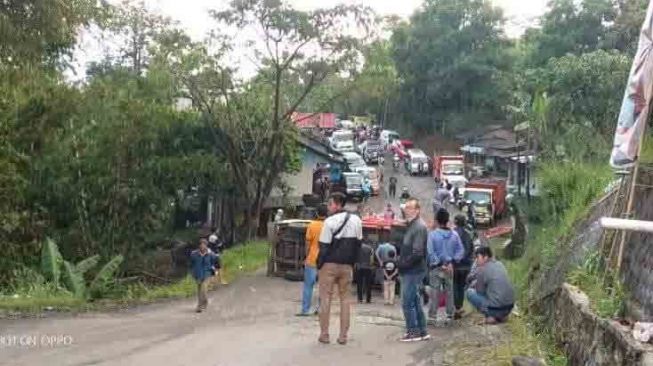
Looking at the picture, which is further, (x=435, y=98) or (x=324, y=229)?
(x=435, y=98)

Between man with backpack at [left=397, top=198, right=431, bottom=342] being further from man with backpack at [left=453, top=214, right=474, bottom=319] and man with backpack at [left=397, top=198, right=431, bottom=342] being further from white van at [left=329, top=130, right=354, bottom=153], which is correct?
white van at [left=329, top=130, right=354, bottom=153]

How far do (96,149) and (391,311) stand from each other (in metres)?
11.8

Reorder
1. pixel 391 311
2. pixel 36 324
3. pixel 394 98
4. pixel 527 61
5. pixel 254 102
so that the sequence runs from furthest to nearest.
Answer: pixel 394 98, pixel 527 61, pixel 254 102, pixel 391 311, pixel 36 324

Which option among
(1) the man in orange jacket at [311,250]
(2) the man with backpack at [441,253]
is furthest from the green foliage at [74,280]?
(2) the man with backpack at [441,253]

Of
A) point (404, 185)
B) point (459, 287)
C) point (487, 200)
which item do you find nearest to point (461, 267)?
point (459, 287)

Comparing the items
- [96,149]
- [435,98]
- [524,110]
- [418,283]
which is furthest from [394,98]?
[418,283]

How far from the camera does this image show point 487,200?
3909 centimetres

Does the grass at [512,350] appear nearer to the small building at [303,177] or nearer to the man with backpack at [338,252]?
the man with backpack at [338,252]

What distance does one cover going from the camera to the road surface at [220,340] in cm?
876

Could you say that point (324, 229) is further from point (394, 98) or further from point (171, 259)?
point (394, 98)

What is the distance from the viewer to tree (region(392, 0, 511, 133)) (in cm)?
6022

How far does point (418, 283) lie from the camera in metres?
9.55

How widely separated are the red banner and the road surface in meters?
2.51

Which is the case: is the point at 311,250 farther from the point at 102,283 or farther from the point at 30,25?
the point at 102,283
